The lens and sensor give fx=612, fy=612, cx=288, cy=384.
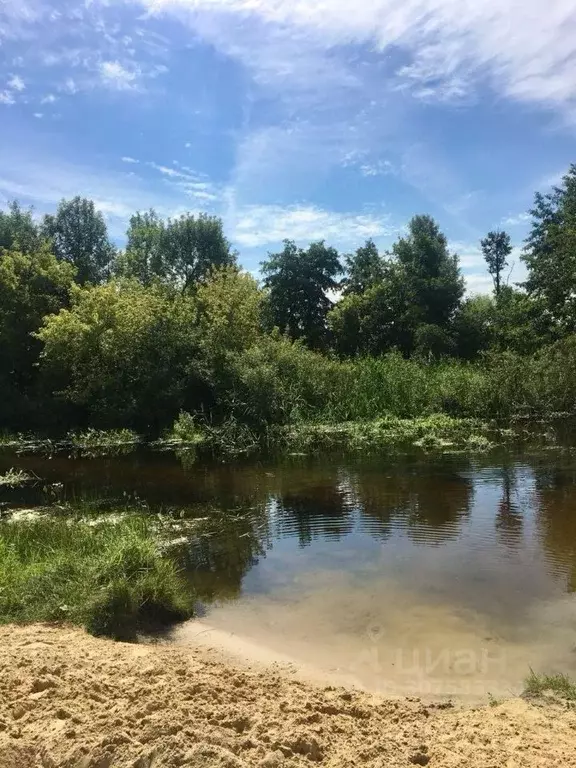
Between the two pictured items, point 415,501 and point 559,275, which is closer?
point 415,501

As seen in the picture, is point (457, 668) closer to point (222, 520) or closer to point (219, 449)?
point (222, 520)

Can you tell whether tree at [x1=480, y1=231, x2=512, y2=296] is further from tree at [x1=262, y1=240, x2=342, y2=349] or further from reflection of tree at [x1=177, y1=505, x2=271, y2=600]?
reflection of tree at [x1=177, y1=505, x2=271, y2=600]

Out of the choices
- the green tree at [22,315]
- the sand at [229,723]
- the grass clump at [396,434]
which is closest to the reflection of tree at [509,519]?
the sand at [229,723]

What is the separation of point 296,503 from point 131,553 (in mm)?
5316

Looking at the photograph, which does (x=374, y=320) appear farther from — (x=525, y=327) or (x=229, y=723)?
(x=229, y=723)

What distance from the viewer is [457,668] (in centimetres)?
528

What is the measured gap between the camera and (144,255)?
1870 inches

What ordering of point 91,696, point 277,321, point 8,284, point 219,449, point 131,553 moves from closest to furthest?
point 91,696 < point 131,553 < point 219,449 < point 8,284 < point 277,321

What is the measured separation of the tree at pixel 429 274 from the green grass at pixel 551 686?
32.4 metres

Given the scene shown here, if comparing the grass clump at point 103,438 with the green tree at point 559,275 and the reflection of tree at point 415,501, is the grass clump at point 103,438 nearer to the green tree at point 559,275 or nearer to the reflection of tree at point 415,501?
the reflection of tree at point 415,501

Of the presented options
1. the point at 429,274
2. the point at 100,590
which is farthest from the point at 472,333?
the point at 100,590

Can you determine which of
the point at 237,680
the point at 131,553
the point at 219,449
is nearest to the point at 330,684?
the point at 237,680

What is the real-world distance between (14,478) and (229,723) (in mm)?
13042

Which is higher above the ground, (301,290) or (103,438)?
(301,290)
